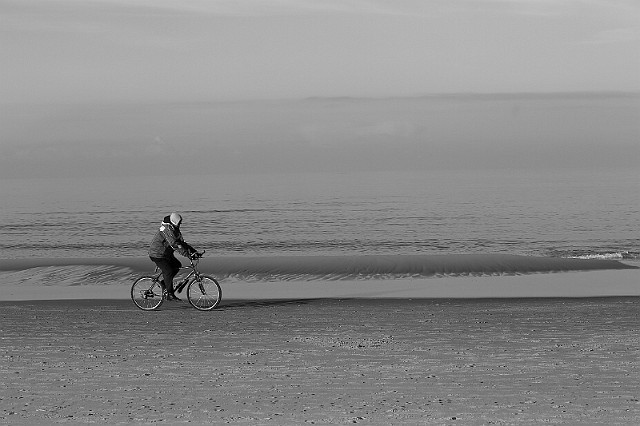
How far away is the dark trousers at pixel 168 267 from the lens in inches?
724

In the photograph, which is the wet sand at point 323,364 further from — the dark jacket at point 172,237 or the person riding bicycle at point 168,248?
the dark jacket at point 172,237

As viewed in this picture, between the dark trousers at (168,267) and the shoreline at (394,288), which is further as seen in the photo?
the shoreline at (394,288)

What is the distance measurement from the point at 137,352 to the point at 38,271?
18.6 meters

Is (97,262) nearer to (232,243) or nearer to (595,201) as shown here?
(232,243)

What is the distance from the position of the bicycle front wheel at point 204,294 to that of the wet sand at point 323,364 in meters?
0.32

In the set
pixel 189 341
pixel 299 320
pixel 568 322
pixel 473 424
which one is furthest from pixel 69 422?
pixel 568 322

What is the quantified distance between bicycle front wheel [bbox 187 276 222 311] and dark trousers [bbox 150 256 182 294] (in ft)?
1.40

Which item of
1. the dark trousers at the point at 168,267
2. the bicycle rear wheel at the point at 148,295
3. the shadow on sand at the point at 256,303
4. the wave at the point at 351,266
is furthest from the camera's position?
the wave at the point at 351,266

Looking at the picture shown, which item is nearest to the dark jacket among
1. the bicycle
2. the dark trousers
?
the dark trousers

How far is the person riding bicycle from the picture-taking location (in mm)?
17688

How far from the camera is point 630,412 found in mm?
9625

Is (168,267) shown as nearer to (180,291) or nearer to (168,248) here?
(168,248)

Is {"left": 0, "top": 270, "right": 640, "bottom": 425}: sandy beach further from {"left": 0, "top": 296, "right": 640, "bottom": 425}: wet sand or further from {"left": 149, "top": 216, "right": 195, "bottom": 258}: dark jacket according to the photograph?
{"left": 149, "top": 216, "right": 195, "bottom": 258}: dark jacket

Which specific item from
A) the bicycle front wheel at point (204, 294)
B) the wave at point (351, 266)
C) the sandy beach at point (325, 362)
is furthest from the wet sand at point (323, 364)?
the wave at point (351, 266)
